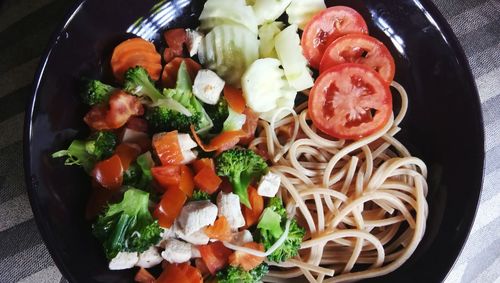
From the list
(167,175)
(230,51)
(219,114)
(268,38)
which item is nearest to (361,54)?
(268,38)

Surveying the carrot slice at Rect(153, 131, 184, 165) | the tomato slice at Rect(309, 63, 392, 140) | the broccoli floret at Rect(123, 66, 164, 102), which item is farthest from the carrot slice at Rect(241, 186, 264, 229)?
→ the broccoli floret at Rect(123, 66, 164, 102)

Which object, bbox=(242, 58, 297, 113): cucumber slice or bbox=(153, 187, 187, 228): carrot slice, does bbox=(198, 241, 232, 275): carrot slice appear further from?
bbox=(242, 58, 297, 113): cucumber slice

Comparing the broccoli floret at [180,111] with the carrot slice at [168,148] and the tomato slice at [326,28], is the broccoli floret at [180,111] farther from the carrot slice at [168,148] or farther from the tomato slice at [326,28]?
the tomato slice at [326,28]

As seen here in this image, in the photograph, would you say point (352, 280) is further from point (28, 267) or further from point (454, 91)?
point (28, 267)

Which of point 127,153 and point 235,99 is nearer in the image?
point 127,153

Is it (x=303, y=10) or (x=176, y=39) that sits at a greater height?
(x=176, y=39)

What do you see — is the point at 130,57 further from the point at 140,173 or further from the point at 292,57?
the point at 292,57

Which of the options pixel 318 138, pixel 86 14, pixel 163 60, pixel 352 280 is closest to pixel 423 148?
pixel 318 138
